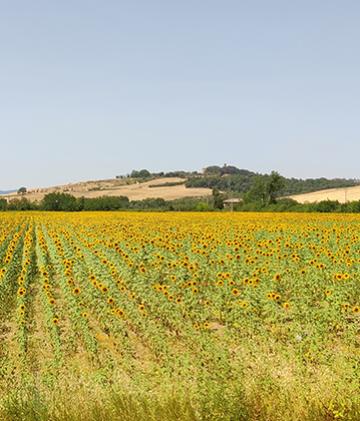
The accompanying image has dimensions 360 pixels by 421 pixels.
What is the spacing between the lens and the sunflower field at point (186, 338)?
5328mm

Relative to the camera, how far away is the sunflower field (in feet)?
17.5

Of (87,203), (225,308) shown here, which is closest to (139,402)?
(225,308)

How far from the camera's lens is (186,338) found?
9086mm

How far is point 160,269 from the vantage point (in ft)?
46.4

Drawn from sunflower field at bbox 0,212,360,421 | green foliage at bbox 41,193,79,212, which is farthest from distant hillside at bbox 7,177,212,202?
sunflower field at bbox 0,212,360,421

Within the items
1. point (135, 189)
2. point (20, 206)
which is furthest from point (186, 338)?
point (135, 189)

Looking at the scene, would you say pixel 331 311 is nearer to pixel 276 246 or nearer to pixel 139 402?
pixel 139 402

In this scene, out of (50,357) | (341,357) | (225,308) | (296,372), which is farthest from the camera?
(225,308)

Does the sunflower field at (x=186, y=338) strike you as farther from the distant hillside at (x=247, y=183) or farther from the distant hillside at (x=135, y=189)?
the distant hillside at (x=247, y=183)

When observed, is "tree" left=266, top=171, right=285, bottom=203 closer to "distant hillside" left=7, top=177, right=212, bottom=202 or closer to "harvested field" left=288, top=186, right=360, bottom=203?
"harvested field" left=288, top=186, right=360, bottom=203

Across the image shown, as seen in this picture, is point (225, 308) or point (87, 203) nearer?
point (225, 308)

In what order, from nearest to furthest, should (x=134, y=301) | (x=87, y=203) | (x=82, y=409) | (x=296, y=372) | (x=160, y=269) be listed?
1. (x=82, y=409)
2. (x=296, y=372)
3. (x=134, y=301)
4. (x=160, y=269)
5. (x=87, y=203)

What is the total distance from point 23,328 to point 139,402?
4589 mm

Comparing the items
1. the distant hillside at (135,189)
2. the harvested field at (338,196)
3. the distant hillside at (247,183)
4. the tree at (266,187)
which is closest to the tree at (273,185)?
the tree at (266,187)
